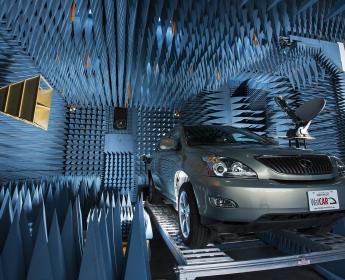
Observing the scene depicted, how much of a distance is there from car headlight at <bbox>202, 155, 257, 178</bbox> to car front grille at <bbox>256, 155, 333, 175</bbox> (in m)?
0.14

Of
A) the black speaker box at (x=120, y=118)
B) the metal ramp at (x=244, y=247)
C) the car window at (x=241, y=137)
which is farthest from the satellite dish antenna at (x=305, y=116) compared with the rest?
the black speaker box at (x=120, y=118)

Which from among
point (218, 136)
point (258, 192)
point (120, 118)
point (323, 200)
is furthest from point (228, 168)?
point (120, 118)

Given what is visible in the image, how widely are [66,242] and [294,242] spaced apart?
2111 mm

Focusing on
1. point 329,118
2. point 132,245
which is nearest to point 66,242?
point 132,245

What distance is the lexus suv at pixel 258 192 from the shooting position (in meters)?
1.37

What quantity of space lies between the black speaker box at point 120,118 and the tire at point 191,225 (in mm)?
5384

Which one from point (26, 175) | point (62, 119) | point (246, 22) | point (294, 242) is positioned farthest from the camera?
point (62, 119)

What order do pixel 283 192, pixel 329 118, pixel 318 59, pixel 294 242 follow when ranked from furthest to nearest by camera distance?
1. pixel 329 118
2. pixel 318 59
3. pixel 294 242
4. pixel 283 192

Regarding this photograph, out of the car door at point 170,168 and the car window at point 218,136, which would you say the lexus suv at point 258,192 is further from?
the car window at point 218,136

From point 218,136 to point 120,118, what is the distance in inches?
201

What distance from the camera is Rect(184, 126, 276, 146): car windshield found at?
228 cm

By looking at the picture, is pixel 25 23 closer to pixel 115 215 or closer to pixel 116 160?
pixel 115 215

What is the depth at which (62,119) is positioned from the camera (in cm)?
589

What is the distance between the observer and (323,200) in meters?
1.44
